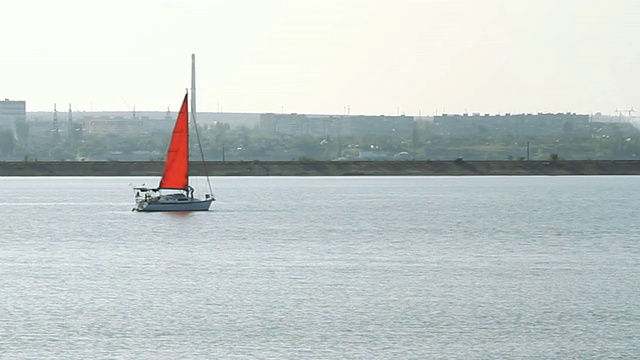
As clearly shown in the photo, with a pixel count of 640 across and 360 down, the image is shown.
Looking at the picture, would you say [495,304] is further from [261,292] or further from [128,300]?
[128,300]

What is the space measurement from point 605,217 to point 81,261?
53.5 m

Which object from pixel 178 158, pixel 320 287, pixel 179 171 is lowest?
pixel 320 287

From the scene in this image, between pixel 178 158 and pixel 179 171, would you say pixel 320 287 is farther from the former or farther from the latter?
pixel 178 158

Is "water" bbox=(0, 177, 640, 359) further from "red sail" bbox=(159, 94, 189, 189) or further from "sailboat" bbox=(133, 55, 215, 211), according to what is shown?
"red sail" bbox=(159, 94, 189, 189)

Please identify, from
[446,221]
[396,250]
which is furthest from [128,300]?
[446,221]

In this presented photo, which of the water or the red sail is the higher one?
Answer: the red sail

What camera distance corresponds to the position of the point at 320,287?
5806 centimetres

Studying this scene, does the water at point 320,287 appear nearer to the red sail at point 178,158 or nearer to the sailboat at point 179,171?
the sailboat at point 179,171

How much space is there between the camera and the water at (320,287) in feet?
144

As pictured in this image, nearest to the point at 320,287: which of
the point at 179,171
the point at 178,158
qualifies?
the point at 179,171

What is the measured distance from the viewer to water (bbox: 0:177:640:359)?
4391 cm

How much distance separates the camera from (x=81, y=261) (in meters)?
71.8

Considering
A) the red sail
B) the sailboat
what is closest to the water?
the sailboat

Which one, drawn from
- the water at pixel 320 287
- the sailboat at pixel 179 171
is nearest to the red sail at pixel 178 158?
the sailboat at pixel 179 171
